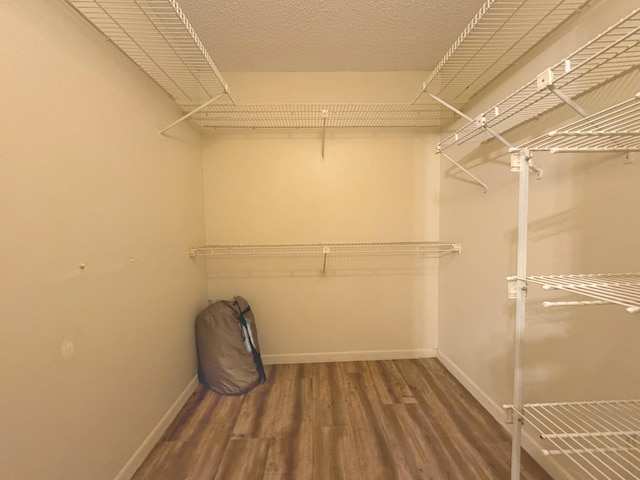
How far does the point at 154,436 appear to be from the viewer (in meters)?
1.47

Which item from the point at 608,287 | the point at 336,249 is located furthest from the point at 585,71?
the point at 336,249

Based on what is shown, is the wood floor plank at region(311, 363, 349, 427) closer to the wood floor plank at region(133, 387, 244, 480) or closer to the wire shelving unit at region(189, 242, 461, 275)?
the wood floor plank at region(133, 387, 244, 480)

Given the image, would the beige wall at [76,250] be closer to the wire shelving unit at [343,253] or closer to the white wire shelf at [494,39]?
the wire shelving unit at [343,253]

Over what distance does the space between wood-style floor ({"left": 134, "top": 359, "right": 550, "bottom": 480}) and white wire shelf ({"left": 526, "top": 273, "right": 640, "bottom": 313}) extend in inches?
40.8

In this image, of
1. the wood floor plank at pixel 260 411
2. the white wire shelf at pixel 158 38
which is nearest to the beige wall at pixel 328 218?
the wood floor plank at pixel 260 411

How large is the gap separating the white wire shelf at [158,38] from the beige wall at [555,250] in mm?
1584

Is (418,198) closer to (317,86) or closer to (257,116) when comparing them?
(317,86)

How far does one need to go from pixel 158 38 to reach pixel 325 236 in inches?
61.9

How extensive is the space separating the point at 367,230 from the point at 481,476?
1.60 metres

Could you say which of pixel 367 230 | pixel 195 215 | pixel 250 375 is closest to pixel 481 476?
pixel 250 375

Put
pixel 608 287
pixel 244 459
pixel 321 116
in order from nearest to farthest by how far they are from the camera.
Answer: pixel 608 287
pixel 244 459
pixel 321 116

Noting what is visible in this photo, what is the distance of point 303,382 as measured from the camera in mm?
2047

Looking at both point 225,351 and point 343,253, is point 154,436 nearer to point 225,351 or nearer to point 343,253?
point 225,351

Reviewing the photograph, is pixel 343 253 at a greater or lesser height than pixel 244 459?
greater
